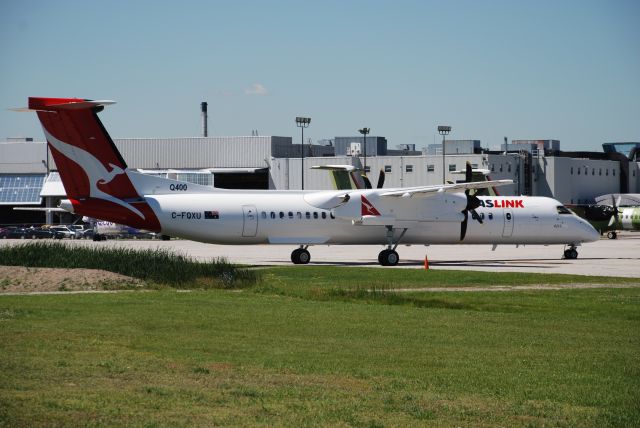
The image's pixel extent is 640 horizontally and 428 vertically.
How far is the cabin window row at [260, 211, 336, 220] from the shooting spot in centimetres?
4403

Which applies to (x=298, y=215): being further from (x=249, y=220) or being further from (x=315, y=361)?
(x=315, y=361)

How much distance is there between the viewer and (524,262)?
157 ft

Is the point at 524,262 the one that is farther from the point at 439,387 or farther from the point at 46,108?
the point at 439,387

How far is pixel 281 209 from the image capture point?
44500 mm

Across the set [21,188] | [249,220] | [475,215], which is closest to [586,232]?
[475,215]

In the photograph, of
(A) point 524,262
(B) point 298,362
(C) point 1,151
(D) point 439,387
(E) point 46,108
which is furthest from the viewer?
(C) point 1,151

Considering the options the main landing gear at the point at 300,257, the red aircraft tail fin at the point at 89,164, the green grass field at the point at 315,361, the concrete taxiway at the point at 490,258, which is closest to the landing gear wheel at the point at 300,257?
the main landing gear at the point at 300,257

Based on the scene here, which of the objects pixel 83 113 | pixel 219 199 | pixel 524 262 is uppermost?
pixel 83 113

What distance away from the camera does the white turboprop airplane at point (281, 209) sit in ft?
129

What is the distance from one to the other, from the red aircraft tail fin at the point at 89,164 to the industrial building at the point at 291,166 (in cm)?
5384

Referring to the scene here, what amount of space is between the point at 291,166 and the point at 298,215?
2283 inches

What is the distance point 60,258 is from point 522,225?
25157 mm

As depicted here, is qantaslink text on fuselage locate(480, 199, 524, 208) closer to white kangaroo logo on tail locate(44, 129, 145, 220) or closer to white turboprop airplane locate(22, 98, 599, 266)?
white turboprop airplane locate(22, 98, 599, 266)

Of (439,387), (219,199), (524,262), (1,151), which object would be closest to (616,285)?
(524,262)
